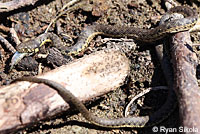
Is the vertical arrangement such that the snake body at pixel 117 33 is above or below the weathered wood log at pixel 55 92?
above

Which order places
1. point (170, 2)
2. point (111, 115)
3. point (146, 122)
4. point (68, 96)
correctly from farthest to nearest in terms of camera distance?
point (170, 2) → point (111, 115) → point (146, 122) → point (68, 96)

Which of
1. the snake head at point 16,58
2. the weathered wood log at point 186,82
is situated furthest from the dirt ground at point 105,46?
the weathered wood log at point 186,82

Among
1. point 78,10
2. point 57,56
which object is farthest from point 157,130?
point 78,10

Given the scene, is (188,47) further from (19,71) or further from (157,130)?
(19,71)

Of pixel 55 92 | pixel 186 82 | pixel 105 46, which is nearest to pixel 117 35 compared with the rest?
pixel 105 46

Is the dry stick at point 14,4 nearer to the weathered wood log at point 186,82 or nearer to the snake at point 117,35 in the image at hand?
the snake at point 117,35

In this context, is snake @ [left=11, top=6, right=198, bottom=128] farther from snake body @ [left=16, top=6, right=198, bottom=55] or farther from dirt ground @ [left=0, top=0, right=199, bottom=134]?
dirt ground @ [left=0, top=0, right=199, bottom=134]

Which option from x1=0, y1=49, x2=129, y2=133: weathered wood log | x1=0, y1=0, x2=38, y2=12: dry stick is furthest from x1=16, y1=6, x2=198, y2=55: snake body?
x1=0, y1=49, x2=129, y2=133: weathered wood log
